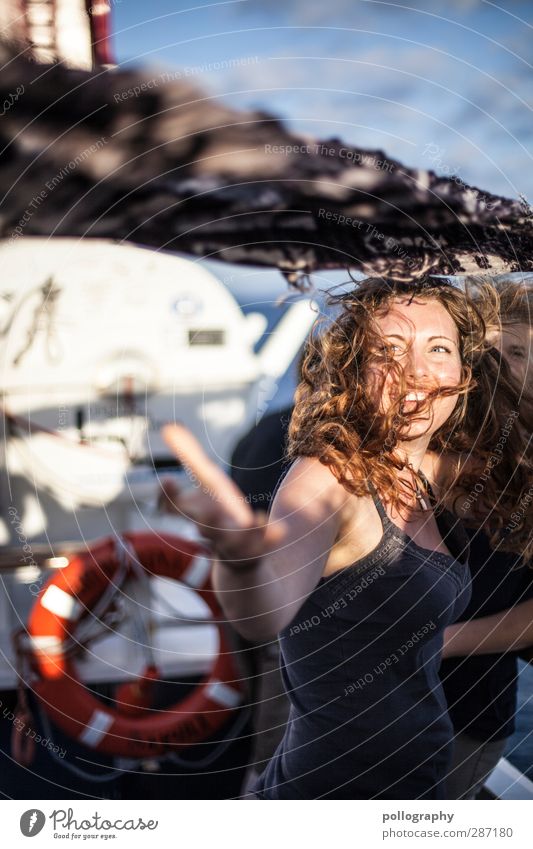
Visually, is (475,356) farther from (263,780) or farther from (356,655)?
(263,780)

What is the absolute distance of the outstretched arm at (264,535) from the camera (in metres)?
0.58

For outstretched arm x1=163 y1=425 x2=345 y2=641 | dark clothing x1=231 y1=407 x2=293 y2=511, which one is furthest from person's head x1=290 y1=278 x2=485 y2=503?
dark clothing x1=231 y1=407 x2=293 y2=511

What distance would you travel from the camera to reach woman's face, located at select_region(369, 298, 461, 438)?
90 cm

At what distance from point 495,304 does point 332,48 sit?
348 mm

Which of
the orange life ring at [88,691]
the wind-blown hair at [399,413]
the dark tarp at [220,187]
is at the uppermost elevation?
the dark tarp at [220,187]

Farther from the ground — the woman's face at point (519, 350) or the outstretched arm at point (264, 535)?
the woman's face at point (519, 350)

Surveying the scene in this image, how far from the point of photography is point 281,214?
1.06 m

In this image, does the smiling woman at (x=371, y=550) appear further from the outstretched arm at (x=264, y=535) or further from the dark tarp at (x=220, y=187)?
the dark tarp at (x=220, y=187)

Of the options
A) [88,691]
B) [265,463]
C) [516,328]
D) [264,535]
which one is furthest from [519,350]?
[88,691]

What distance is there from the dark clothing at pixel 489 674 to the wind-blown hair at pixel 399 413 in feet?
0.16

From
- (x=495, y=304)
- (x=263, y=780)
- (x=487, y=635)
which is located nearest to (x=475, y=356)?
(x=495, y=304)

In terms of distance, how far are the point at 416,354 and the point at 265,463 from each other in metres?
0.38

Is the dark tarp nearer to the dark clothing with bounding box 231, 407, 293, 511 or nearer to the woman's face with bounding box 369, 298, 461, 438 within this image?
the woman's face with bounding box 369, 298, 461, 438

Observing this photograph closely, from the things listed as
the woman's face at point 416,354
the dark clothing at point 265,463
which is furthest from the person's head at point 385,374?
the dark clothing at point 265,463
